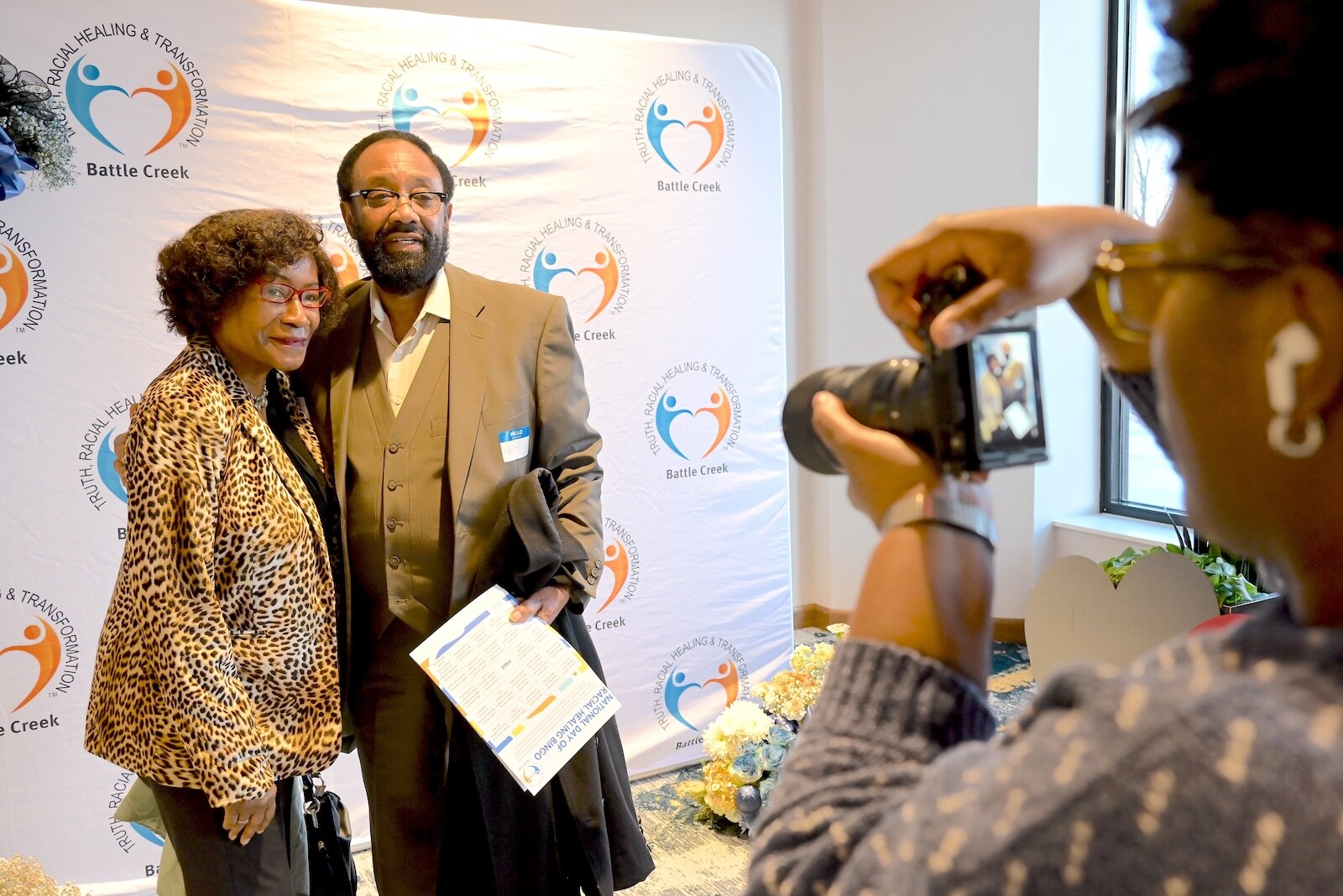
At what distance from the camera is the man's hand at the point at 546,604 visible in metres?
1.81

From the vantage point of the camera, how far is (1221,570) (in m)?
2.90

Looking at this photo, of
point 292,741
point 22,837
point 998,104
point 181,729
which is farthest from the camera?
point 998,104

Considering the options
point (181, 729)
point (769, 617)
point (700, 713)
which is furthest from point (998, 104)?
point (181, 729)

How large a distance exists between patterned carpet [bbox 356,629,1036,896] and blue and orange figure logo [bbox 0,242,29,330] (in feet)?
5.64

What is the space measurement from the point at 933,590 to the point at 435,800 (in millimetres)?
1558

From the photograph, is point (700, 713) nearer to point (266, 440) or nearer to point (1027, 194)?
point (266, 440)

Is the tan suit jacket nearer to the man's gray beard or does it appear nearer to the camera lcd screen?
the man's gray beard

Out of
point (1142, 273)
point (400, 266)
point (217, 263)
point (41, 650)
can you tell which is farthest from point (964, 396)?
point (41, 650)

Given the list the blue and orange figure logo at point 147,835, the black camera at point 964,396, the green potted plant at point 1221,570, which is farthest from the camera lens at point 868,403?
the blue and orange figure logo at point 147,835

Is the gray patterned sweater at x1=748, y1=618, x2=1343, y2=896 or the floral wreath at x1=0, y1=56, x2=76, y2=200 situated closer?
the gray patterned sweater at x1=748, y1=618, x2=1343, y2=896

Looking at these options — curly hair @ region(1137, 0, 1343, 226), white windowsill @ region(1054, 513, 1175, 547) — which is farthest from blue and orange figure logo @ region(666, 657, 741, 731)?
curly hair @ region(1137, 0, 1343, 226)

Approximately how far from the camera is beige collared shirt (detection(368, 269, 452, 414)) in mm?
1903

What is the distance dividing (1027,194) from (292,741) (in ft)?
11.1

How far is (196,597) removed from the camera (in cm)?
154
